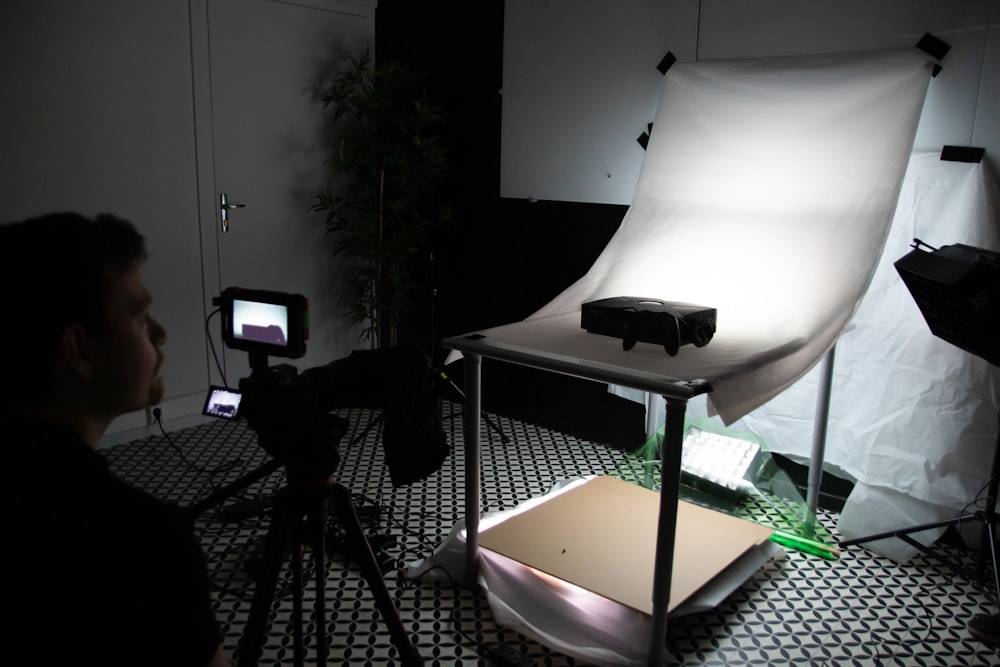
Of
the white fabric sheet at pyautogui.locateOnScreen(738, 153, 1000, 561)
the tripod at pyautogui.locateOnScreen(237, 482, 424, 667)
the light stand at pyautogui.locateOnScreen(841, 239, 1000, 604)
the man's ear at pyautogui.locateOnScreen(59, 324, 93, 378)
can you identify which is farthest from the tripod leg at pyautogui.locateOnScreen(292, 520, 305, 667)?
the white fabric sheet at pyautogui.locateOnScreen(738, 153, 1000, 561)

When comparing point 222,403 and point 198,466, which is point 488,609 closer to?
point 222,403

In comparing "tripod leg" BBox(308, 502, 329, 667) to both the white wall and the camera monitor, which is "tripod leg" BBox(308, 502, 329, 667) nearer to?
the camera monitor

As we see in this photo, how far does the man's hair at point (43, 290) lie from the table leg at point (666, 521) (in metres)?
1.23

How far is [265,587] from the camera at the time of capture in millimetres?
1286

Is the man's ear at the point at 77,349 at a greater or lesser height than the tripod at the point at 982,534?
greater

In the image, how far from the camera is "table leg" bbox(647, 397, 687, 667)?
1.70 m

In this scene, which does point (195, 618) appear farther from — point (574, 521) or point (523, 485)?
point (523, 485)

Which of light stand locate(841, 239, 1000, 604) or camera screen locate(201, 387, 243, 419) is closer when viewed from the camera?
light stand locate(841, 239, 1000, 604)

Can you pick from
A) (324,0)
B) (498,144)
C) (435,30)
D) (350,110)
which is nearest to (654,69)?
(498,144)

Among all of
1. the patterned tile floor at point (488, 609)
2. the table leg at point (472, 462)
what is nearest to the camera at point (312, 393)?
the table leg at point (472, 462)

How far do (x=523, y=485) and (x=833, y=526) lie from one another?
119 cm

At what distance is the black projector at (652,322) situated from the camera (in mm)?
1872

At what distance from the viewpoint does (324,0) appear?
3.83m

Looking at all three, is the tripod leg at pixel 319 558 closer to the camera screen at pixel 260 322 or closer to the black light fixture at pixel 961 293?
the camera screen at pixel 260 322
